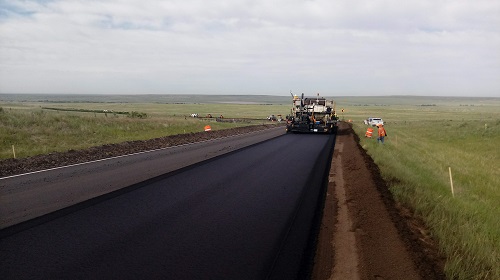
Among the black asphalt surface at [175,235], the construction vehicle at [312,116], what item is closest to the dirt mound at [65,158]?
the black asphalt surface at [175,235]

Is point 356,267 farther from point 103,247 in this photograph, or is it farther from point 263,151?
point 263,151

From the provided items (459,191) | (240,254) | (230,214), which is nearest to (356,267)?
(240,254)

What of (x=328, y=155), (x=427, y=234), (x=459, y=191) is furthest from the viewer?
(x=328, y=155)

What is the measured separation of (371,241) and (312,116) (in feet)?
83.9

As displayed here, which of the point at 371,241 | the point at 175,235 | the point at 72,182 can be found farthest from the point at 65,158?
the point at 371,241

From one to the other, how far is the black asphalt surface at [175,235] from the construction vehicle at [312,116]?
2075 centimetres

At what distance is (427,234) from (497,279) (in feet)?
5.45

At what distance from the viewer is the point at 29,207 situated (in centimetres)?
780

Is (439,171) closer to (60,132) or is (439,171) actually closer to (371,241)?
(371,241)

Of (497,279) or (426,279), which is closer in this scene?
(426,279)

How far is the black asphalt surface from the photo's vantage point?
16.2 feet

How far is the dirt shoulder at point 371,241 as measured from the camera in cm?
501

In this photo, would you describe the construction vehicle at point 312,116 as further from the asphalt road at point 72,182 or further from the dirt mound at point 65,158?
the asphalt road at point 72,182

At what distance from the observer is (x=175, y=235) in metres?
6.20
